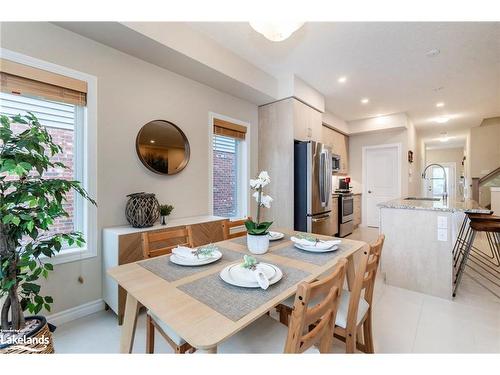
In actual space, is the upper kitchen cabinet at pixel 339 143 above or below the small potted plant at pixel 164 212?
above

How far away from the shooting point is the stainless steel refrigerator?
3.48 m

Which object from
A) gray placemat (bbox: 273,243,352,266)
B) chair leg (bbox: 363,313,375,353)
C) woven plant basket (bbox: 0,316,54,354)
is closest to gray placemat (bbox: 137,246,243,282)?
gray placemat (bbox: 273,243,352,266)

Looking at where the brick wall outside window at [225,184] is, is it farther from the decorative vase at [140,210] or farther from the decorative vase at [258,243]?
the decorative vase at [258,243]

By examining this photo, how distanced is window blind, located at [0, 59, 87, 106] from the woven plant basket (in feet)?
5.33

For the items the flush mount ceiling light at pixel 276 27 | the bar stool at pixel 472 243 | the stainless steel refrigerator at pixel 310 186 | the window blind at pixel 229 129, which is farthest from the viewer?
the stainless steel refrigerator at pixel 310 186

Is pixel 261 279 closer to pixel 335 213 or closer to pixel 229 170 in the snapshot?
pixel 229 170

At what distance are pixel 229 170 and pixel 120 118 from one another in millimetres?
1616

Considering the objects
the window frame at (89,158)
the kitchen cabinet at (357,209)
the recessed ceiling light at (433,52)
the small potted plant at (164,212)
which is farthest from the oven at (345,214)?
the window frame at (89,158)

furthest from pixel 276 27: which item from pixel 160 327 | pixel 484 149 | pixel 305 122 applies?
pixel 484 149

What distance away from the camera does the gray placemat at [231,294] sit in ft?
2.84

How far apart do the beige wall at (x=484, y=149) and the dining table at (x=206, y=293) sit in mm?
6871

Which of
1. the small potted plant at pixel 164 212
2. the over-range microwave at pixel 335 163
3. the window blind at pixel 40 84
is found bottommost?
the small potted plant at pixel 164 212

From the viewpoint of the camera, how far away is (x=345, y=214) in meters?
4.84
